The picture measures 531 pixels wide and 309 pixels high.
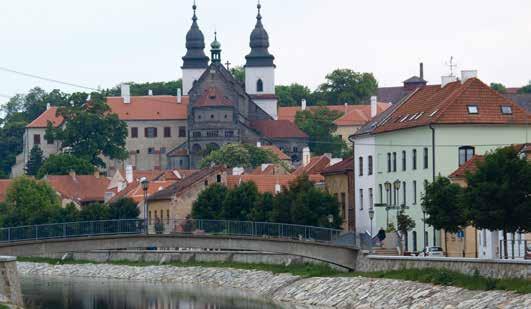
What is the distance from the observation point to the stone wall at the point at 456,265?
7056 cm

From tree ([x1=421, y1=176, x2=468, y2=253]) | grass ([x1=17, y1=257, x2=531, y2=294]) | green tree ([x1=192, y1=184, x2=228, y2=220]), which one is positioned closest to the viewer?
grass ([x1=17, y1=257, x2=531, y2=294])

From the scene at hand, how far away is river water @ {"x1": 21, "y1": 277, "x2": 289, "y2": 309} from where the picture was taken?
88312 mm

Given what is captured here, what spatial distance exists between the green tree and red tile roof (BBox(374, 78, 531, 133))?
69.1ft

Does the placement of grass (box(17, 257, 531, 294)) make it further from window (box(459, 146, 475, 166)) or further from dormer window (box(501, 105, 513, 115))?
dormer window (box(501, 105, 513, 115))

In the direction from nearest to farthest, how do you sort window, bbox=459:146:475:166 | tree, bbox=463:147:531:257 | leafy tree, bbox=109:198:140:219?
tree, bbox=463:147:531:257 < window, bbox=459:146:475:166 < leafy tree, bbox=109:198:140:219

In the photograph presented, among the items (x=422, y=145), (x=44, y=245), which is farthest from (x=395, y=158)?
(x=44, y=245)

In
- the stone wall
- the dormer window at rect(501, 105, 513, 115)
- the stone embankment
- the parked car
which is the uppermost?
the dormer window at rect(501, 105, 513, 115)

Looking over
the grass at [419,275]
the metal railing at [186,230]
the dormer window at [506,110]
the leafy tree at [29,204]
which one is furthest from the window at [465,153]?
the leafy tree at [29,204]

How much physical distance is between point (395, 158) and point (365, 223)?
570 centimetres

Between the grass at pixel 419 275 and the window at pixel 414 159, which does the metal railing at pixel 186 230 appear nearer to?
the grass at pixel 419 275

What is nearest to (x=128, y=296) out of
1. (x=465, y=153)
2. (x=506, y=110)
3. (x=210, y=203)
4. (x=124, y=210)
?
(x=465, y=153)

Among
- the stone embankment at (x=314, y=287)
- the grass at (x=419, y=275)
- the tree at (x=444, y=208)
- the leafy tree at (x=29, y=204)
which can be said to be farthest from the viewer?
the leafy tree at (x=29, y=204)

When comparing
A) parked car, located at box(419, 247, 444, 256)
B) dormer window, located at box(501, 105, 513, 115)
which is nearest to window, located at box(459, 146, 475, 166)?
dormer window, located at box(501, 105, 513, 115)

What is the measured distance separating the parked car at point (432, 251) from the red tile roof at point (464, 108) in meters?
9.05
